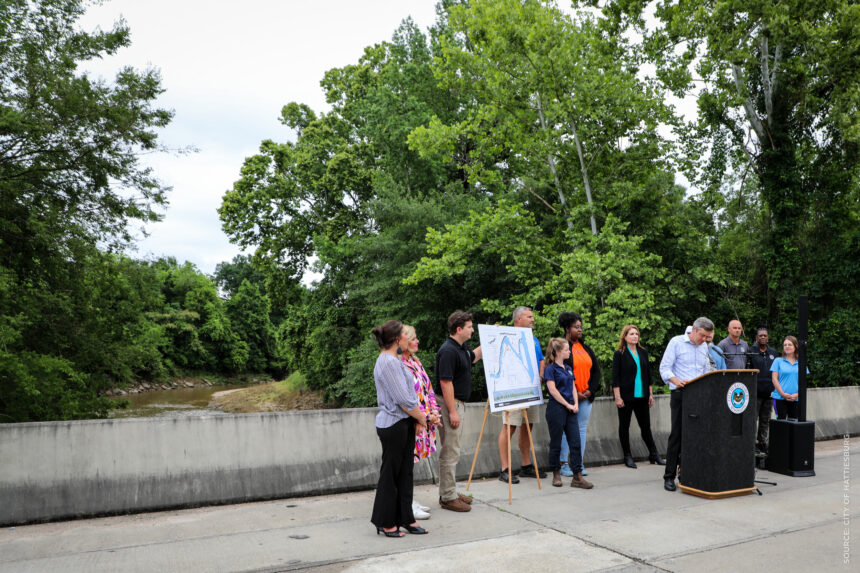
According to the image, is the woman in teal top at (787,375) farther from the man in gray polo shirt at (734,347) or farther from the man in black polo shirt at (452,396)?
the man in black polo shirt at (452,396)

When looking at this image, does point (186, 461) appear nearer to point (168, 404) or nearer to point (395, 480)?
point (395, 480)

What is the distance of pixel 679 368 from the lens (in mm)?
7336

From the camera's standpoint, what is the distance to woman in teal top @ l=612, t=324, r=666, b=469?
27.1 ft

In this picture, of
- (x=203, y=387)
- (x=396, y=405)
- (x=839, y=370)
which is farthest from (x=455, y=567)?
(x=203, y=387)

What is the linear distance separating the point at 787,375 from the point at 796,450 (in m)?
1.51

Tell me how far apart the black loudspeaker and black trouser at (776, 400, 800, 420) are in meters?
1.17

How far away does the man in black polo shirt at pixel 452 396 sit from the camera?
5965 mm

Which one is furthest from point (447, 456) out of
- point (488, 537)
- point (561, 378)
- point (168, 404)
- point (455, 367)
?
point (168, 404)

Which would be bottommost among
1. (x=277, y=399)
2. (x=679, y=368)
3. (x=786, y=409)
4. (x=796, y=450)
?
(x=277, y=399)

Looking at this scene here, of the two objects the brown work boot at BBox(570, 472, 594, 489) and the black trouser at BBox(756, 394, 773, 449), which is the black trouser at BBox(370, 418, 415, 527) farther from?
the black trouser at BBox(756, 394, 773, 449)

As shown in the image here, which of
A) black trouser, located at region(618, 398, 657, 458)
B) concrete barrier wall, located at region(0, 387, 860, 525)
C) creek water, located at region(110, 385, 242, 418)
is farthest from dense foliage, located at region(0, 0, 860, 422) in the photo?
creek water, located at region(110, 385, 242, 418)

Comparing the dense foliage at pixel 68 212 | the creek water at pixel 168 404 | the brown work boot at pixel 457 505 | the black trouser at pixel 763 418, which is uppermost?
the dense foliage at pixel 68 212

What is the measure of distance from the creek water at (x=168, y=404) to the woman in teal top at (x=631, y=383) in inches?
918

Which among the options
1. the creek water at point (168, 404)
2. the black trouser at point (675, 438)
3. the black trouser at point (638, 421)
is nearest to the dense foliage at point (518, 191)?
the black trouser at point (638, 421)
